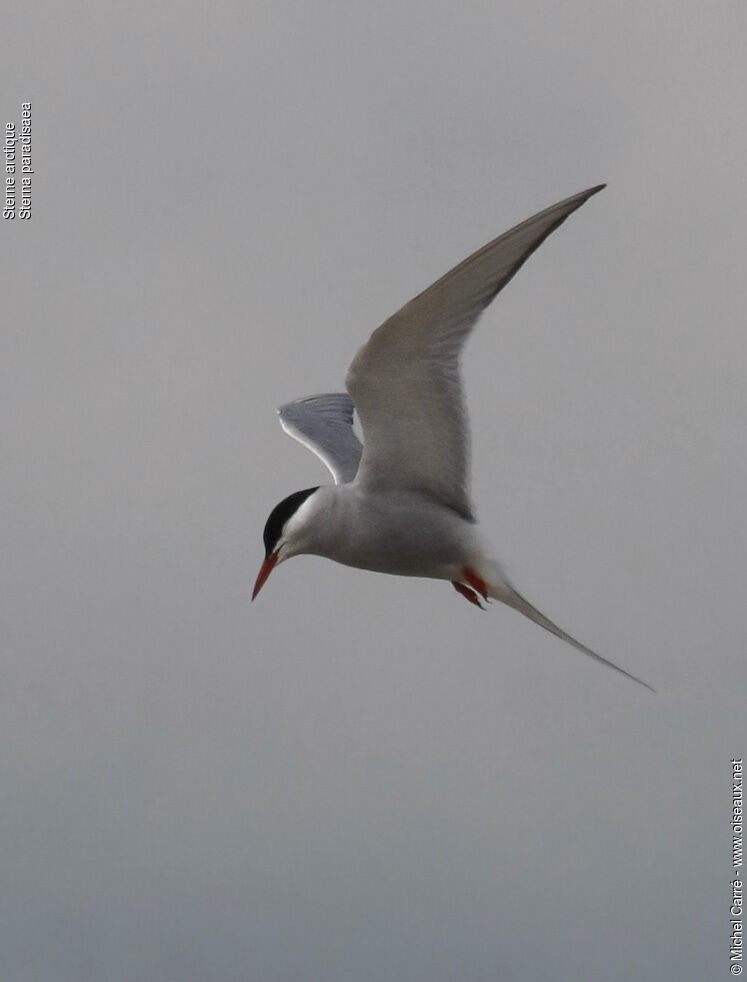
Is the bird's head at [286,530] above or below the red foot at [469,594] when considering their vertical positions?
above

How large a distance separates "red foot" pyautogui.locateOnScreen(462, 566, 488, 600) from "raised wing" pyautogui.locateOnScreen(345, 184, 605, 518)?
370 millimetres

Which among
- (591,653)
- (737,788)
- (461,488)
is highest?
(461,488)

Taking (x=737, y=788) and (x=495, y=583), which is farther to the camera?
(x=737, y=788)

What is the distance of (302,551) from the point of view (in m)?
10.9

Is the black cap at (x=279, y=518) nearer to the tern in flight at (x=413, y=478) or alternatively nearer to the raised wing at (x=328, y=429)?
the tern in flight at (x=413, y=478)

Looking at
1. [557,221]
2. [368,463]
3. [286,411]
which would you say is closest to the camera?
[557,221]

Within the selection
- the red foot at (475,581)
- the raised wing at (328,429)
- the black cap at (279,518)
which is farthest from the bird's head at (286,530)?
the raised wing at (328,429)

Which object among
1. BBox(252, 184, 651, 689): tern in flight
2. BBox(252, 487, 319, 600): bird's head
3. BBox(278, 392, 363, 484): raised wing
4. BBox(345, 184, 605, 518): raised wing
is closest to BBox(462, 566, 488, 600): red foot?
BBox(252, 184, 651, 689): tern in flight

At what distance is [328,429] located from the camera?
14.4m

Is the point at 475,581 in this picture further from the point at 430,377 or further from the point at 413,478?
the point at 430,377

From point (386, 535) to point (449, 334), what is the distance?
53.6 inches

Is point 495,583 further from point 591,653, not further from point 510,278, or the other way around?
point 510,278

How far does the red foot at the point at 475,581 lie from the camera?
11438 millimetres

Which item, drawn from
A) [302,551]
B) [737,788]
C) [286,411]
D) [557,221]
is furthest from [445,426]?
[737,788]
